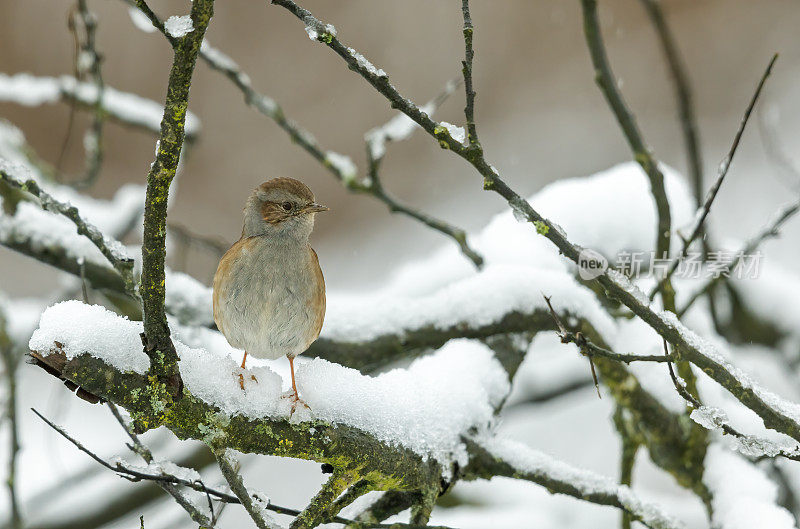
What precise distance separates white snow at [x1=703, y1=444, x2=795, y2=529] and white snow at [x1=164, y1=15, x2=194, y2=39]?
2280mm

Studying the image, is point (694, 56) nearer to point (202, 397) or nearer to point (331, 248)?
point (331, 248)

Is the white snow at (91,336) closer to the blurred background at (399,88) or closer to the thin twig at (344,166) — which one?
the thin twig at (344,166)

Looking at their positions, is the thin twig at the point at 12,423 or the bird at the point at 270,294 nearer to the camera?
A: the bird at the point at 270,294

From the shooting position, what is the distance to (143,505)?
12.7 ft

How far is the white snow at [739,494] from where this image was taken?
8.43ft

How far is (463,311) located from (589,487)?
0.90 meters

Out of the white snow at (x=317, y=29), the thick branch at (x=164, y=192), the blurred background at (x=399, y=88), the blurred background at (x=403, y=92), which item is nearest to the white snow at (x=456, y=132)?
the white snow at (x=317, y=29)

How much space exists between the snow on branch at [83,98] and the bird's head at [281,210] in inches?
67.6

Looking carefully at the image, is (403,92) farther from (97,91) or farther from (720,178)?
(720,178)

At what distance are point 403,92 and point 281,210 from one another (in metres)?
7.27

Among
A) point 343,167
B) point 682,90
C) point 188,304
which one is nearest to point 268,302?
point 188,304

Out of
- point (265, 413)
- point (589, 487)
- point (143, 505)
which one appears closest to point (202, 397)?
point (265, 413)

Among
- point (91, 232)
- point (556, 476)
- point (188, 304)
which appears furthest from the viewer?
point (188, 304)

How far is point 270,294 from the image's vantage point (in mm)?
2512
